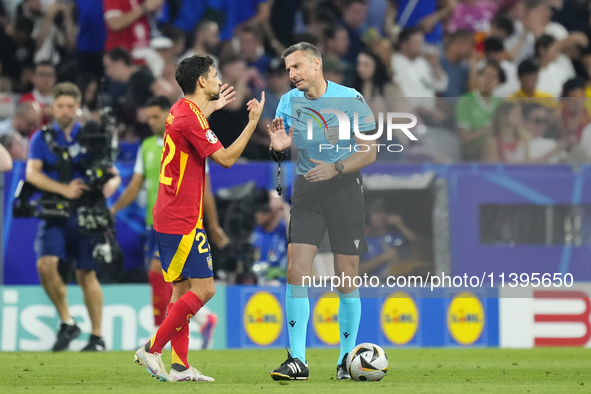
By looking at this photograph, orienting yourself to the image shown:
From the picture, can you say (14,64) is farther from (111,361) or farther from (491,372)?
(491,372)

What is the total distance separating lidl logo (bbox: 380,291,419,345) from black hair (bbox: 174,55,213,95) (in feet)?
14.3

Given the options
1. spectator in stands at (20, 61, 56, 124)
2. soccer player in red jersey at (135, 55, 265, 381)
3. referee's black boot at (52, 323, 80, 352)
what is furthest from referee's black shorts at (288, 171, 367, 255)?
spectator in stands at (20, 61, 56, 124)

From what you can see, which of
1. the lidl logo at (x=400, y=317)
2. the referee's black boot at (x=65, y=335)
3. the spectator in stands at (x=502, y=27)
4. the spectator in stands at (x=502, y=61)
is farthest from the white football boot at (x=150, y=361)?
the spectator in stands at (x=502, y=27)

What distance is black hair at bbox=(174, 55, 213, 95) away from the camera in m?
6.29

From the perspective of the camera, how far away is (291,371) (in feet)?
20.5

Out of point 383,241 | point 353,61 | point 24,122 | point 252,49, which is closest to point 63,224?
point 24,122

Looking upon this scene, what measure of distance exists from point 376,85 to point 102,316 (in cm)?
431

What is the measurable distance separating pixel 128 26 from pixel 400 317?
512 cm

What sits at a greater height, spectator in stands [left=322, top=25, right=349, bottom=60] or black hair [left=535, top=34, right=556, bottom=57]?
black hair [left=535, top=34, right=556, bottom=57]

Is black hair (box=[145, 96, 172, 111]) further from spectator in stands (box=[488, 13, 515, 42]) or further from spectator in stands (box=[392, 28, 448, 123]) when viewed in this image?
spectator in stands (box=[488, 13, 515, 42])

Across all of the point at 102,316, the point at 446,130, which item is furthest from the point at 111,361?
the point at 446,130

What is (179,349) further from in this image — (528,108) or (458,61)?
(458,61)

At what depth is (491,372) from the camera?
7.15m

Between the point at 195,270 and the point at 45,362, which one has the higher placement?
the point at 195,270
